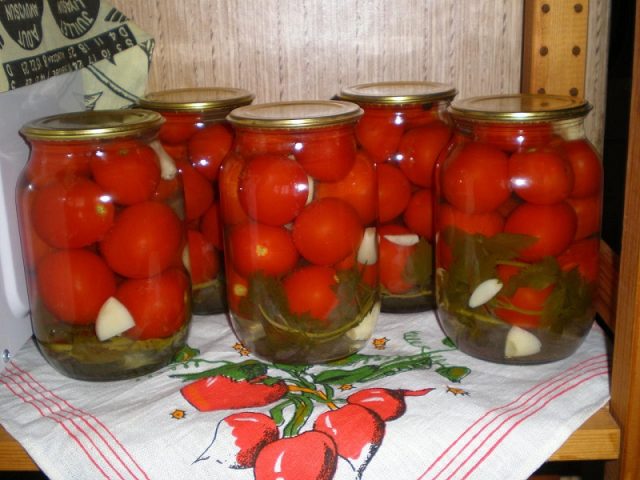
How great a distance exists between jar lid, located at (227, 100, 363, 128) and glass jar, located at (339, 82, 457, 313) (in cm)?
6

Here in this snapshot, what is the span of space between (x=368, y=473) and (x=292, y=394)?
0.09m

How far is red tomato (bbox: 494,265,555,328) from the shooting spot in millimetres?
577

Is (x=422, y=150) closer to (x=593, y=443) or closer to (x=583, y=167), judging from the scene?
(x=583, y=167)

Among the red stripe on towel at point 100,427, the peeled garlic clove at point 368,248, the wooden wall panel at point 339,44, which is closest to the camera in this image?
the red stripe on towel at point 100,427

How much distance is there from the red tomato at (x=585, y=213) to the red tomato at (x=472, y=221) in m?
0.06

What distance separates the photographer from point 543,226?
0.56 m

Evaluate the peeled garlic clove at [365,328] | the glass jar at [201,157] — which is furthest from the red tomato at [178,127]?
the peeled garlic clove at [365,328]

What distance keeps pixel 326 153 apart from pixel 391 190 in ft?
0.36

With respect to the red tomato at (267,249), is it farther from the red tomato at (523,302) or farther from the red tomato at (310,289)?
the red tomato at (523,302)

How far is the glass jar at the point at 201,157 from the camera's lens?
66cm

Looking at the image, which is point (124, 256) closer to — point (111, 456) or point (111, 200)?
point (111, 200)

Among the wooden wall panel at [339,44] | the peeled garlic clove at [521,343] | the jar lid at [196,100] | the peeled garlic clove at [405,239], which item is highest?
the wooden wall panel at [339,44]

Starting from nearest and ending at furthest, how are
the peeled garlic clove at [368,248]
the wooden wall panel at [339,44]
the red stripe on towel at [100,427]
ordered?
the red stripe on towel at [100,427], the peeled garlic clove at [368,248], the wooden wall panel at [339,44]

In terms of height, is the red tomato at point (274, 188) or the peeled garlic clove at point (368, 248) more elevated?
the red tomato at point (274, 188)
